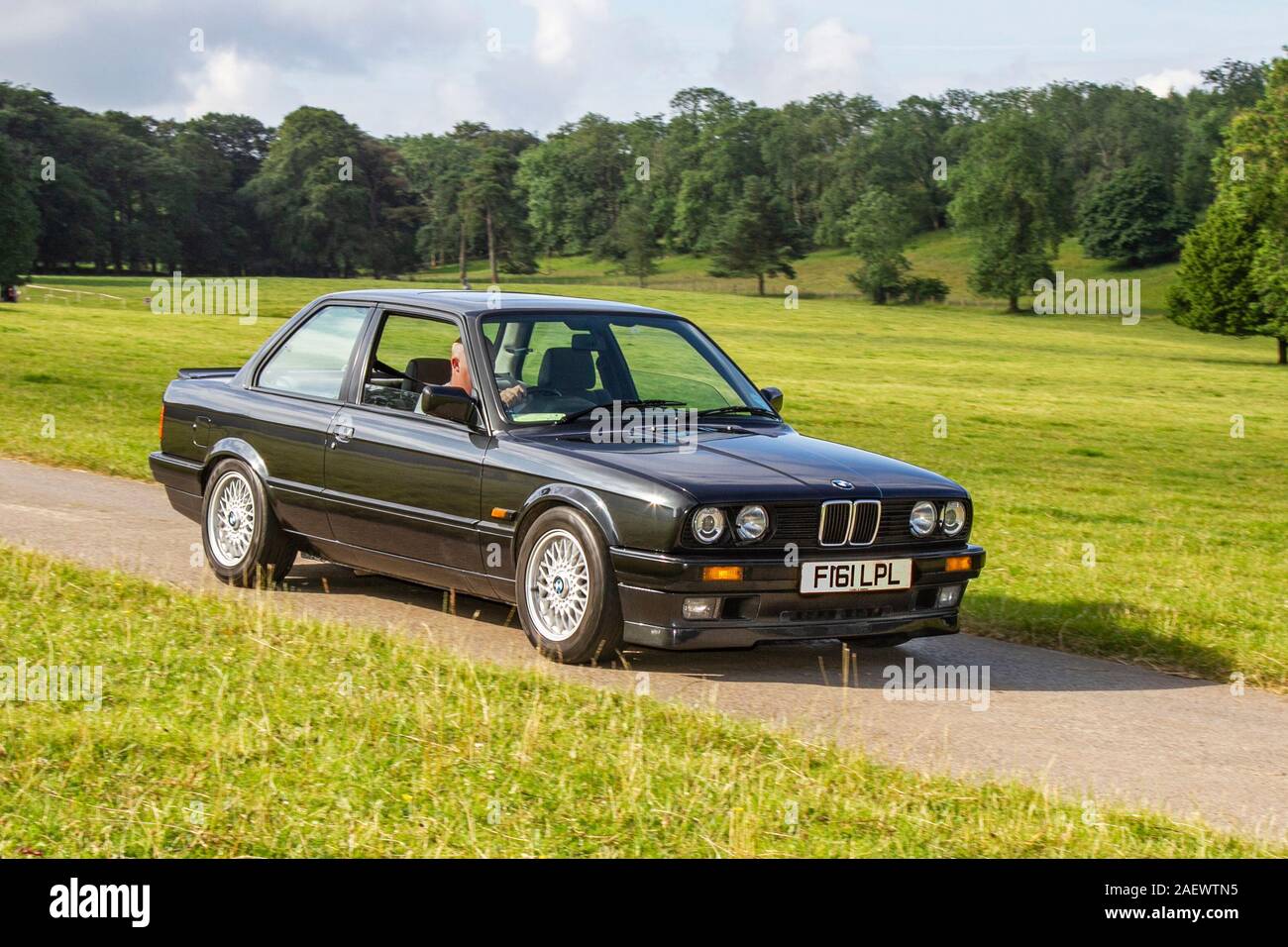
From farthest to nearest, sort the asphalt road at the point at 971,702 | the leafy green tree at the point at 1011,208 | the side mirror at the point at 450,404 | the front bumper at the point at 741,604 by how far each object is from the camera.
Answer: the leafy green tree at the point at 1011,208
the side mirror at the point at 450,404
the front bumper at the point at 741,604
the asphalt road at the point at 971,702

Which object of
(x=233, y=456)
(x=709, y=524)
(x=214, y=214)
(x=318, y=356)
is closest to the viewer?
(x=709, y=524)

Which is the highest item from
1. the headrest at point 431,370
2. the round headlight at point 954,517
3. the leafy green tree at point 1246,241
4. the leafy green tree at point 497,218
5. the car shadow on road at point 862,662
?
the leafy green tree at point 497,218

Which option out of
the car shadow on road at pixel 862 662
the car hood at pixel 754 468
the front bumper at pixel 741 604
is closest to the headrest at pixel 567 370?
the car hood at pixel 754 468

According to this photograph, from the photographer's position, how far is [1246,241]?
75562 mm

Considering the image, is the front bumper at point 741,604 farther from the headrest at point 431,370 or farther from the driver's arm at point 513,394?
the headrest at point 431,370

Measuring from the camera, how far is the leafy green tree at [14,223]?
82312 millimetres

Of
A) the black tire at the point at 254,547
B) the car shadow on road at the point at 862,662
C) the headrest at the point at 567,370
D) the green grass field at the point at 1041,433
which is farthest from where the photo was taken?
the green grass field at the point at 1041,433

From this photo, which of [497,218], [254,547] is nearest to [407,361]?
[254,547]

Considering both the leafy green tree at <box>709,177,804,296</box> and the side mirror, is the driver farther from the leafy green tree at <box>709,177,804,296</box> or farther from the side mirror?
the leafy green tree at <box>709,177,804,296</box>

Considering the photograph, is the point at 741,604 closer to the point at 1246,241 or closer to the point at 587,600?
the point at 587,600

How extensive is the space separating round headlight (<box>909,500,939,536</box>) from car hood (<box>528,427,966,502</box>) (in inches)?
2.7

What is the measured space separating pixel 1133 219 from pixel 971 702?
126895 mm

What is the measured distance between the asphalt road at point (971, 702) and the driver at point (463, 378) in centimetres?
121
